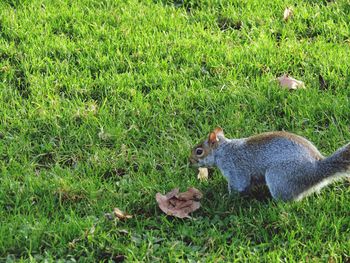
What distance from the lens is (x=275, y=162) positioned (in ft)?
13.1

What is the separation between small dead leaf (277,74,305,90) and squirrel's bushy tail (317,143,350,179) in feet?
4.64

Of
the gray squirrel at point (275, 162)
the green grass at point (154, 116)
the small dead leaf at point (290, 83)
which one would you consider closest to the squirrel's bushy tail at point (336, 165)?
the gray squirrel at point (275, 162)

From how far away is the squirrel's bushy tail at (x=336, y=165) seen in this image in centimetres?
380

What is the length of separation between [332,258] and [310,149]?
643 mm

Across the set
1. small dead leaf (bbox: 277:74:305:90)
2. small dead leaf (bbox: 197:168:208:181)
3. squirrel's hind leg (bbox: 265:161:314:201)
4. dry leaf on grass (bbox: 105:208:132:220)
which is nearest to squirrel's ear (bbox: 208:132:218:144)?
small dead leaf (bbox: 197:168:208:181)

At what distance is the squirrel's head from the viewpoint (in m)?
4.32

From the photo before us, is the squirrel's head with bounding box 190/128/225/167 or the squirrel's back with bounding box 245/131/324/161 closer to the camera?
the squirrel's back with bounding box 245/131/324/161

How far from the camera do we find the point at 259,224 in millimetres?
3889

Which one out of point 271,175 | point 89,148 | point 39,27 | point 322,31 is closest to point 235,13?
point 322,31

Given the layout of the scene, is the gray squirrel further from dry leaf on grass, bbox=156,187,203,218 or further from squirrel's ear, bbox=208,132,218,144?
dry leaf on grass, bbox=156,187,203,218

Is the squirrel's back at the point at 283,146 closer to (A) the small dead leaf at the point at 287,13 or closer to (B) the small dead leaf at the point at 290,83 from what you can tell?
(B) the small dead leaf at the point at 290,83

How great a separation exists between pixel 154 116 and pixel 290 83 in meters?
1.01

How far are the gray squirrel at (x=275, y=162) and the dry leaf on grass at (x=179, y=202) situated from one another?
0.74ft

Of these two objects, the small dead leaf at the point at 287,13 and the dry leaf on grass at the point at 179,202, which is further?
the small dead leaf at the point at 287,13
